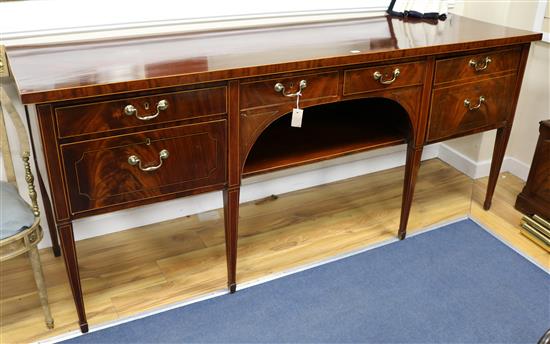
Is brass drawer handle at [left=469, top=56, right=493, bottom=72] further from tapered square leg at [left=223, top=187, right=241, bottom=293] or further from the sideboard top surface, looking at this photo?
tapered square leg at [left=223, top=187, right=241, bottom=293]

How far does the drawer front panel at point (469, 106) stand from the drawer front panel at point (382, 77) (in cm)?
13

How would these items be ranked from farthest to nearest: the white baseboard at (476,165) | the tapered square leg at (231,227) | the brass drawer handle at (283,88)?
the white baseboard at (476,165), the tapered square leg at (231,227), the brass drawer handle at (283,88)

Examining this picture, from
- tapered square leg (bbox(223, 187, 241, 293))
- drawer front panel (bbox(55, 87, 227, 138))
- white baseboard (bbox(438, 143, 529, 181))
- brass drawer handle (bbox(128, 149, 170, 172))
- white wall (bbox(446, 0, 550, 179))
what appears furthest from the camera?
white baseboard (bbox(438, 143, 529, 181))

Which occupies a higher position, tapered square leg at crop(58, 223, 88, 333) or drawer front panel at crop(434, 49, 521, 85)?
drawer front panel at crop(434, 49, 521, 85)

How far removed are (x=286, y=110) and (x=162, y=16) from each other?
62 centimetres

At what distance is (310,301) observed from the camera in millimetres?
1828

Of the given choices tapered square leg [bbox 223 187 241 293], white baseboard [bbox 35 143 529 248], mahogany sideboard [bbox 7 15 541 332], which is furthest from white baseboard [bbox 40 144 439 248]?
tapered square leg [bbox 223 187 241 293]

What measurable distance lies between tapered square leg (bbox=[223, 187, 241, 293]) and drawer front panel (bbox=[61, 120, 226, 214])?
10cm

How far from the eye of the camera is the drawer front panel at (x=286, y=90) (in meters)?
1.54

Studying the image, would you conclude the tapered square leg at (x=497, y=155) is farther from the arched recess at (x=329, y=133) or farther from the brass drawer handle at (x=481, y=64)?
the arched recess at (x=329, y=133)

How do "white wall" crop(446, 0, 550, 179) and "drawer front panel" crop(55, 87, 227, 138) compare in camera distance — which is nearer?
"drawer front panel" crop(55, 87, 227, 138)

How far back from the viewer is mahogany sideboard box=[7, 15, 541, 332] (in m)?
1.38

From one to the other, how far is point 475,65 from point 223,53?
91 cm

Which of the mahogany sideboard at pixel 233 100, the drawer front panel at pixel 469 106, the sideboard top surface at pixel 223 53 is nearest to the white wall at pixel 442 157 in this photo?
the mahogany sideboard at pixel 233 100
